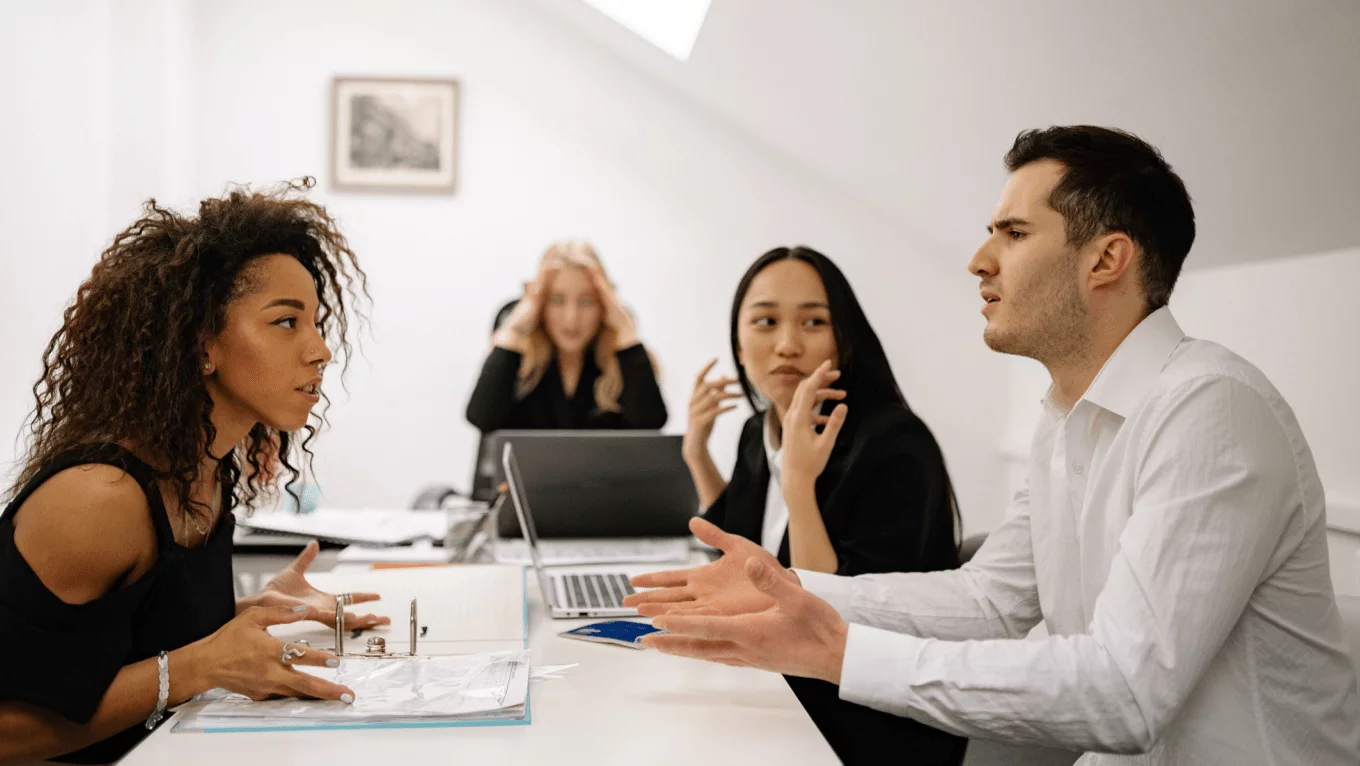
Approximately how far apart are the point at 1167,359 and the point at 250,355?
1.18 m

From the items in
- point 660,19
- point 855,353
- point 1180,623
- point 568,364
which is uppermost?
point 660,19

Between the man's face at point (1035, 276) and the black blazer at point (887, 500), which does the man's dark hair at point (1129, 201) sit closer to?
the man's face at point (1035, 276)

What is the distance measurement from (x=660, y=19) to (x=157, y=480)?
3.29m

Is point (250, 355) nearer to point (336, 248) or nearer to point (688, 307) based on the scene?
point (336, 248)

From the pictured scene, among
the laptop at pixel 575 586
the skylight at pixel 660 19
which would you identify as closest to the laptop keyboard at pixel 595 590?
the laptop at pixel 575 586

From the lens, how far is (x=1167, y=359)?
4.24 ft

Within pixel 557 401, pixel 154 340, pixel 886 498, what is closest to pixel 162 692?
pixel 154 340

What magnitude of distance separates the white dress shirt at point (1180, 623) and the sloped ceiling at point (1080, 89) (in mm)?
835

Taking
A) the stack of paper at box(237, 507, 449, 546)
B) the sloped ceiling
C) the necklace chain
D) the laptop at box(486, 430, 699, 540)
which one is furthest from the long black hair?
the necklace chain

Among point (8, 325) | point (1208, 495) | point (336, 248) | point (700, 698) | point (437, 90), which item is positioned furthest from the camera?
point (437, 90)

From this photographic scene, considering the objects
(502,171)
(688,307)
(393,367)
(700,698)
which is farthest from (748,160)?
(700,698)

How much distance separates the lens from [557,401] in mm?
3475

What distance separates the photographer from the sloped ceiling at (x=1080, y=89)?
185cm

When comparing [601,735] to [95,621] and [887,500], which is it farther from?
[887,500]
